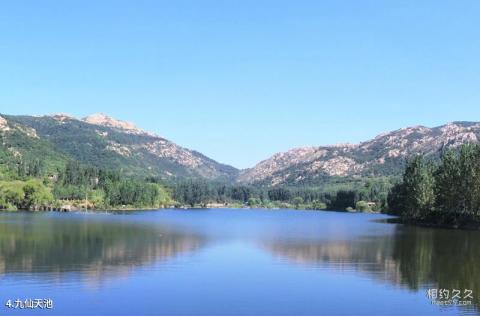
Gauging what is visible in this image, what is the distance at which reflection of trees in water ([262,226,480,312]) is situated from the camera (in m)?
44.0

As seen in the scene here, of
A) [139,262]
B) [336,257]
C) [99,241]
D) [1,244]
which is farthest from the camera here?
[99,241]

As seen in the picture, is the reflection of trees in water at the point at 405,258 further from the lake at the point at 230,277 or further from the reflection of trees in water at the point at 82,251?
the reflection of trees in water at the point at 82,251

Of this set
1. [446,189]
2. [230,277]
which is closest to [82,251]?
[230,277]

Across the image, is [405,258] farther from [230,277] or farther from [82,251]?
[82,251]

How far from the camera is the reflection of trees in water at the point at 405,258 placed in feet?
144

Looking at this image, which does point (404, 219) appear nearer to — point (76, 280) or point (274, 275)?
point (274, 275)

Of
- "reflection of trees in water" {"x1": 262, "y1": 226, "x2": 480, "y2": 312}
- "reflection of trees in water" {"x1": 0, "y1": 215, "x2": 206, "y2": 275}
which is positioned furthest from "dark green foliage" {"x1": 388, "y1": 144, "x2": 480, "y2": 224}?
"reflection of trees in water" {"x1": 0, "y1": 215, "x2": 206, "y2": 275}

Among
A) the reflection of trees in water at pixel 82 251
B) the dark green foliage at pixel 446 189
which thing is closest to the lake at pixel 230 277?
the reflection of trees in water at pixel 82 251

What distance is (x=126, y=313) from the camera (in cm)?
3081

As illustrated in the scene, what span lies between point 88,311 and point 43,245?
1418 inches

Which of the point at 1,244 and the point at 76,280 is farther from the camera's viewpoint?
the point at 1,244

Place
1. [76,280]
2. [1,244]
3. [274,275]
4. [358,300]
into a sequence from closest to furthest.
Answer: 1. [358,300]
2. [76,280]
3. [274,275]
4. [1,244]

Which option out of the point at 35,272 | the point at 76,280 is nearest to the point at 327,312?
the point at 76,280

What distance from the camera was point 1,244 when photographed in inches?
2527
